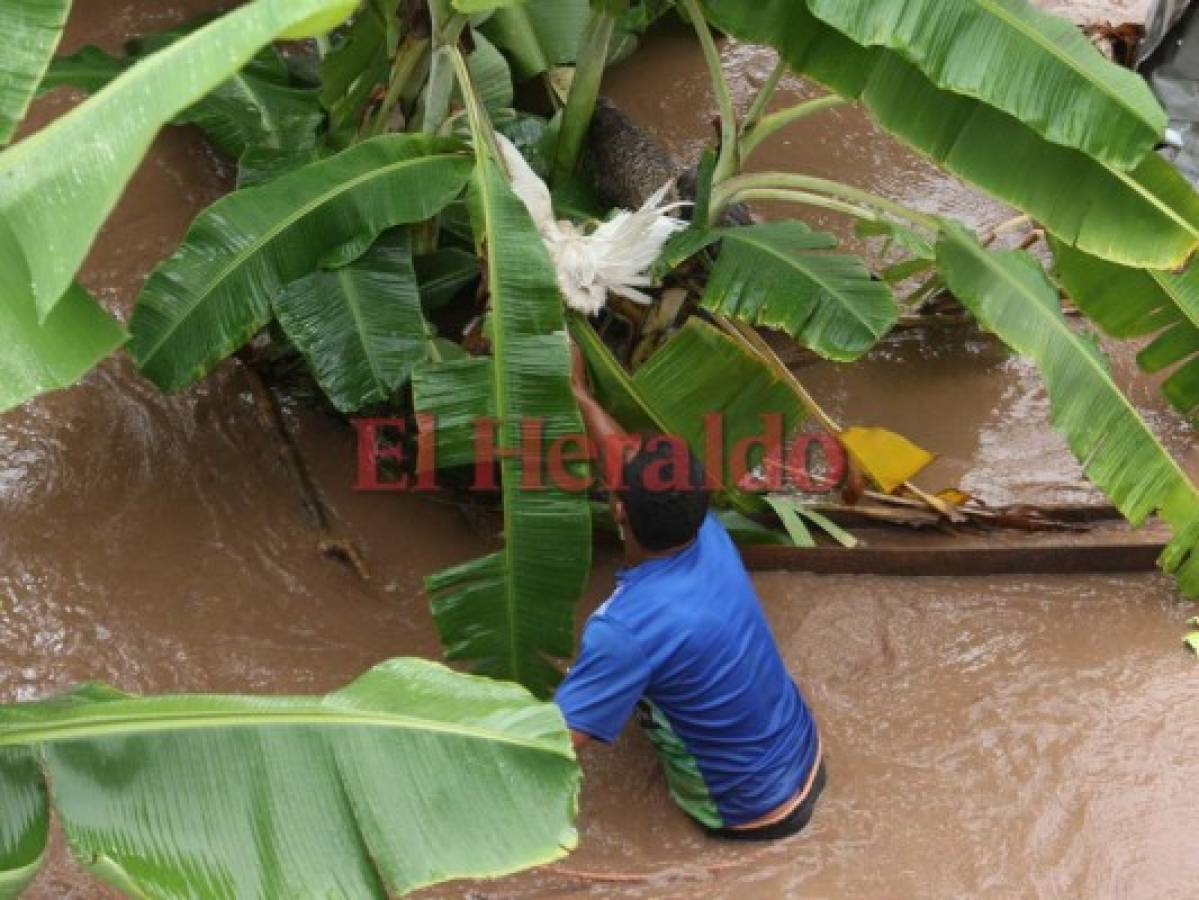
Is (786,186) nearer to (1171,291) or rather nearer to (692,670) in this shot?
(1171,291)

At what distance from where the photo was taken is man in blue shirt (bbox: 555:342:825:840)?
3.02 m

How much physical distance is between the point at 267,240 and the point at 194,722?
157 centimetres

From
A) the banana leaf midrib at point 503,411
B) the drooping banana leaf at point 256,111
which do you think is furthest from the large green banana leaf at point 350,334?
the drooping banana leaf at point 256,111

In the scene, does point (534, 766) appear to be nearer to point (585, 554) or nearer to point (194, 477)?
point (585, 554)

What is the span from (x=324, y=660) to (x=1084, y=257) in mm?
2405

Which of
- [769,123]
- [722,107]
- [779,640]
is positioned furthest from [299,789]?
[769,123]

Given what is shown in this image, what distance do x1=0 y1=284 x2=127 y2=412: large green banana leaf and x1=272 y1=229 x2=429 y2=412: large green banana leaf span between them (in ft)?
3.65

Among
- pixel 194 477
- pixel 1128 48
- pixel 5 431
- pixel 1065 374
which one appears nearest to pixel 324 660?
pixel 194 477

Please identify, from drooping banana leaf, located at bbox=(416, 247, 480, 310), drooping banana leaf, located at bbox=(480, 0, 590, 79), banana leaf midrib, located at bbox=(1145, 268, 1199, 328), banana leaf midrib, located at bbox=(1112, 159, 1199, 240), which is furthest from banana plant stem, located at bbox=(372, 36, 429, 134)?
banana leaf midrib, located at bbox=(1145, 268, 1199, 328)

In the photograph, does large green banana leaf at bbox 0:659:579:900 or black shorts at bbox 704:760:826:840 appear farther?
black shorts at bbox 704:760:826:840

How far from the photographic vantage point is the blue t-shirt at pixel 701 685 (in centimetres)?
303

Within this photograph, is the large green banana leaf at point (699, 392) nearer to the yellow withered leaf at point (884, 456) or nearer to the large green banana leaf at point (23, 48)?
the yellow withered leaf at point (884, 456)

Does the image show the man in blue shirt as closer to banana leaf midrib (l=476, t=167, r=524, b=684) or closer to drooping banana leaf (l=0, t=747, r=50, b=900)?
banana leaf midrib (l=476, t=167, r=524, b=684)

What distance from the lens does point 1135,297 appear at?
3.87 meters
